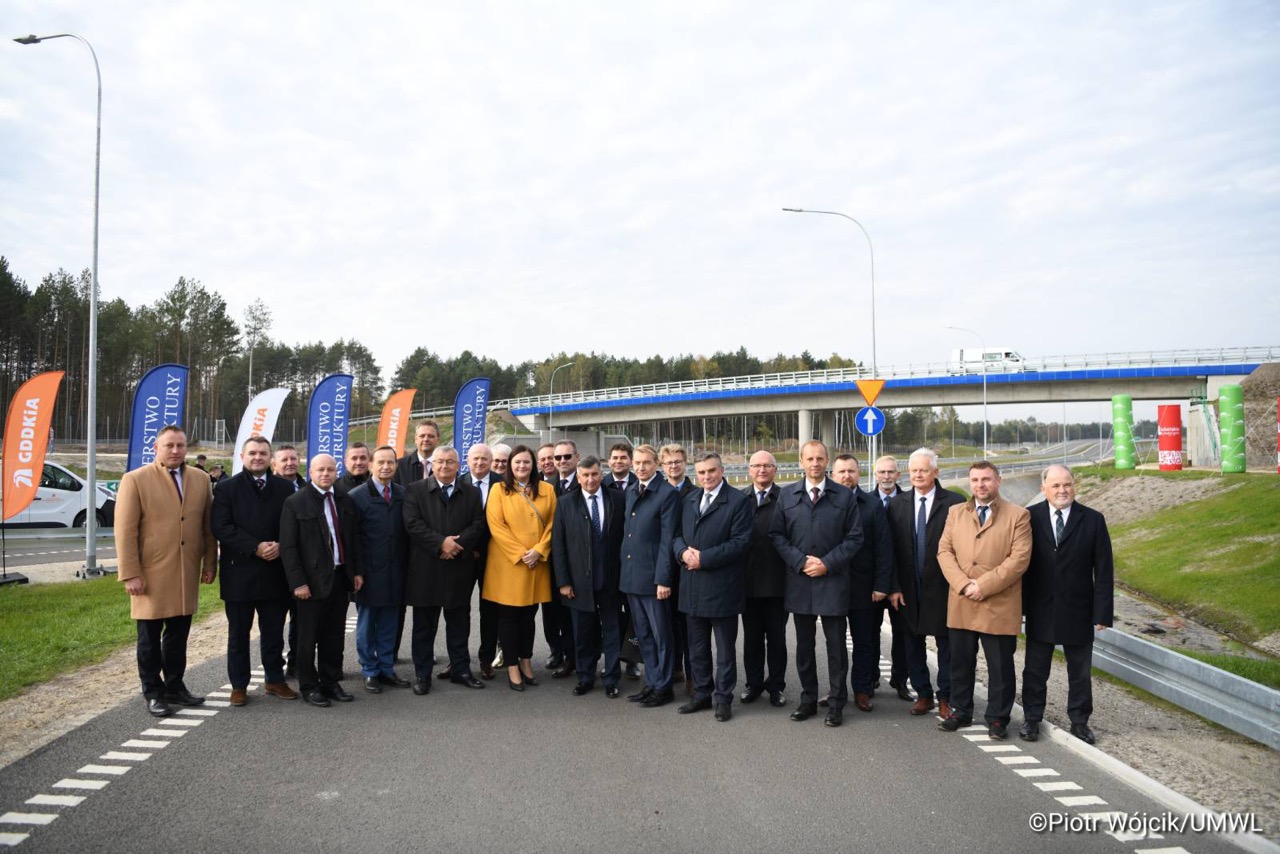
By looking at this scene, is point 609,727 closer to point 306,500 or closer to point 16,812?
point 306,500

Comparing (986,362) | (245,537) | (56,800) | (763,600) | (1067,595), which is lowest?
(56,800)

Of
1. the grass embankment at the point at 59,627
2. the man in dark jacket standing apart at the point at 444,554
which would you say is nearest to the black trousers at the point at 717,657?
the man in dark jacket standing apart at the point at 444,554

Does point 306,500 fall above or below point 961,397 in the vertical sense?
below

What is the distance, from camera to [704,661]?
7.06 meters

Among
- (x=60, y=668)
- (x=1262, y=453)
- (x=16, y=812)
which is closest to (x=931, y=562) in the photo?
(x=16, y=812)

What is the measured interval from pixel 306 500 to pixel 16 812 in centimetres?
292

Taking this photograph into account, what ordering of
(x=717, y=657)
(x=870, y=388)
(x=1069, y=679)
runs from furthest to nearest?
1. (x=870, y=388)
2. (x=717, y=657)
3. (x=1069, y=679)

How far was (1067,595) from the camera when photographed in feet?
20.3

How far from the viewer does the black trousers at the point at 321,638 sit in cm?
710

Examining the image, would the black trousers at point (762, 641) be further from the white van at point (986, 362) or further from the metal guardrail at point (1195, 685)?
the white van at point (986, 362)

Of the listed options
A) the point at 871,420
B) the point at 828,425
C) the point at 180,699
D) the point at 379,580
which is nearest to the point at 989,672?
the point at 379,580

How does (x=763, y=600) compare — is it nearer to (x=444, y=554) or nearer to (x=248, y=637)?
(x=444, y=554)

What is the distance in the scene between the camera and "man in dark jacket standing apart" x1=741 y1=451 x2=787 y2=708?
23.7 feet

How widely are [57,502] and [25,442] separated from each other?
8850 mm
